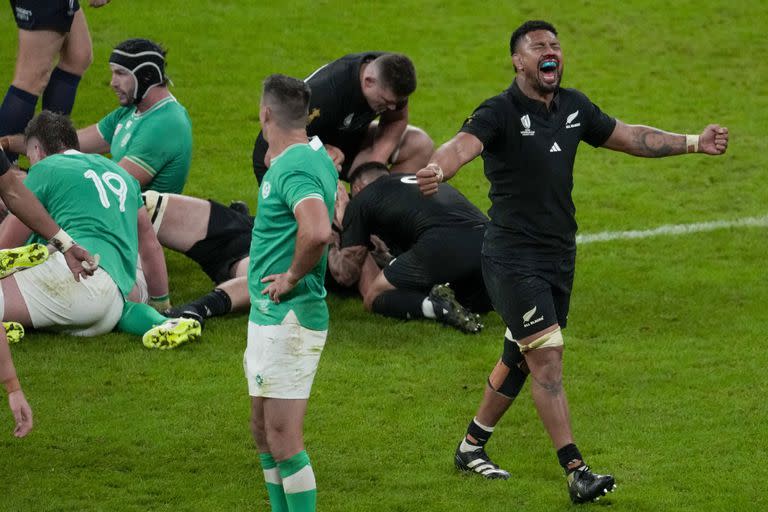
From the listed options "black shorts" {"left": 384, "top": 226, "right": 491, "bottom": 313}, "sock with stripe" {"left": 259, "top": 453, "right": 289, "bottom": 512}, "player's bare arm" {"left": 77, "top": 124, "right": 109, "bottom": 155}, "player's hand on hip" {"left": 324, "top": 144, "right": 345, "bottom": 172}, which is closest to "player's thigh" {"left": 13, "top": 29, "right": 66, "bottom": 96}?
"player's bare arm" {"left": 77, "top": 124, "right": 109, "bottom": 155}

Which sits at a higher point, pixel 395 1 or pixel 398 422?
pixel 395 1

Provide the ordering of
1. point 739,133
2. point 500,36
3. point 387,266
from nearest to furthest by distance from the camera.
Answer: point 387,266 → point 739,133 → point 500,36

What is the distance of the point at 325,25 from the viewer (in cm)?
1622

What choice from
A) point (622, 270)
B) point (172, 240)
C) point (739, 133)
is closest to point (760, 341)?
point (622, 270)

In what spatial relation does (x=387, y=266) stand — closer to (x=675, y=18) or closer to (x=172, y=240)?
(x=172, y=240)

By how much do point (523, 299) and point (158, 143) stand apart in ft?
15.1

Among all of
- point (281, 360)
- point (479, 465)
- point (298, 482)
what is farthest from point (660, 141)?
point (298, 482)

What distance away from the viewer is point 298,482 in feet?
19.9

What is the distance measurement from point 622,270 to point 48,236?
5.05 m

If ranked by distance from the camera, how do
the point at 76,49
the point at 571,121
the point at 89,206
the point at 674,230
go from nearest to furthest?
the point at 571,121 < the point at 89,206 < the point at 76,49 < the point at 674,230

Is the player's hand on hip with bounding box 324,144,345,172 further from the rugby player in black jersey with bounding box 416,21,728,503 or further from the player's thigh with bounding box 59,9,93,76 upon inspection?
the rugby player in black jersey with bounding box 416,21,728,503

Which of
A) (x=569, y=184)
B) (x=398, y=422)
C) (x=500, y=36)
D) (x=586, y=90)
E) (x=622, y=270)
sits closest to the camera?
(x=569, y=184)

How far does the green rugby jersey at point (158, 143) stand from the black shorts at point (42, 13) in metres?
0.91

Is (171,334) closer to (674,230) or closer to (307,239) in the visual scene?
(307,239)
